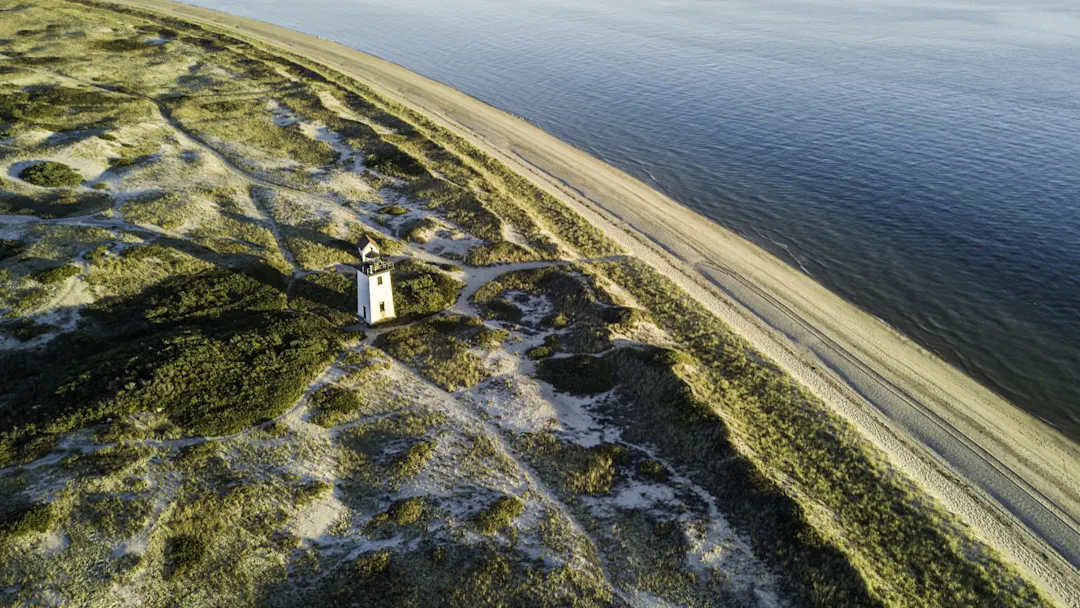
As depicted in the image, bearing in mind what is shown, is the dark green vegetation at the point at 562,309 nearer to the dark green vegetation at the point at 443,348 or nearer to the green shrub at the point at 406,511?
the dark green vegetation at the point at 443,348

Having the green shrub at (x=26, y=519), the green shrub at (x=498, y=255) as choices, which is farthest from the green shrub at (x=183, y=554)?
the green shrub at (x=498, y=255)

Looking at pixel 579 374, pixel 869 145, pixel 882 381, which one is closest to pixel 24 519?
pixel 579 374

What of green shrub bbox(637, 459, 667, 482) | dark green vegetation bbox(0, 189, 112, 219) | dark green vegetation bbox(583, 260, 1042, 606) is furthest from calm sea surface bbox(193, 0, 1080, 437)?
dark green vegetation bbox(0, 189, 112, 219)

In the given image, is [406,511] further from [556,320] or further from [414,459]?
[556,320]

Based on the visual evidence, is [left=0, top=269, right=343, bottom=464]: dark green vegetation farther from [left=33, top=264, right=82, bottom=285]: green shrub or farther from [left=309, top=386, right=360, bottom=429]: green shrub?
[left=33, top=264, right=82, bottom=285]: green shrub

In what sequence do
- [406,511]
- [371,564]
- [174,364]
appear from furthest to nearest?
1. [174,364]
2. [406,511]
3. [371,564]

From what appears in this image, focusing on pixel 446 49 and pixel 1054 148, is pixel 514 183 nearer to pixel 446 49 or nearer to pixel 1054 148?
pixel 1054 148

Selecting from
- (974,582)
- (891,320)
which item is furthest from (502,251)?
(974,582)
